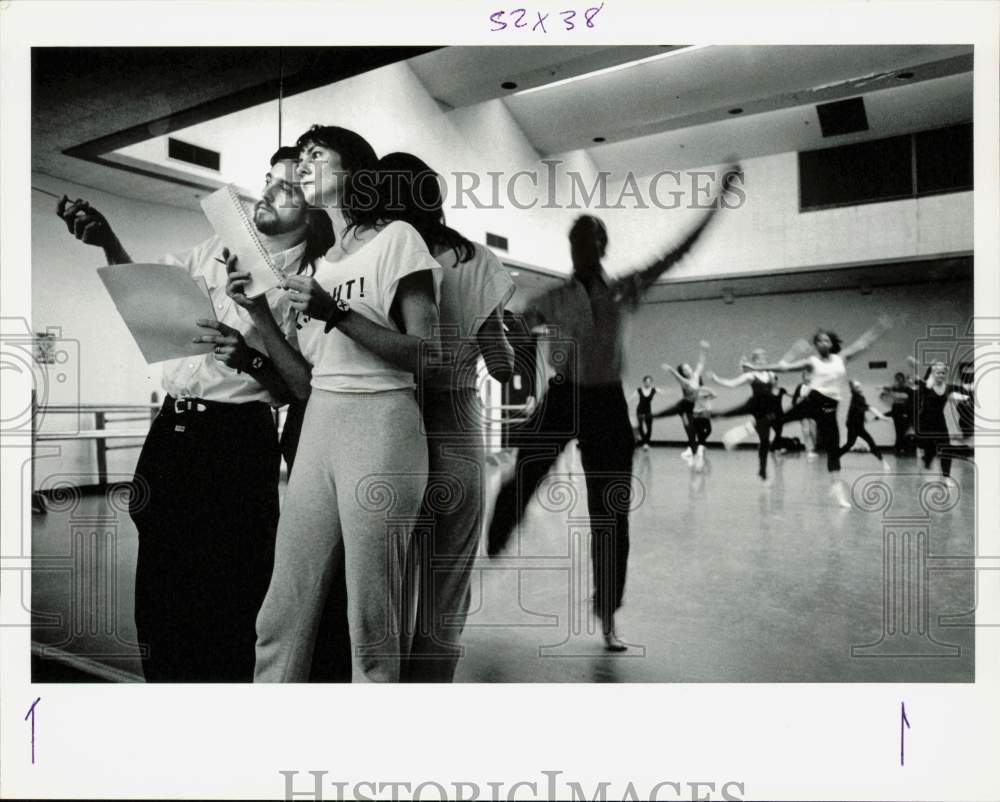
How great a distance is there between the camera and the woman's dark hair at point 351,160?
6.75 ft

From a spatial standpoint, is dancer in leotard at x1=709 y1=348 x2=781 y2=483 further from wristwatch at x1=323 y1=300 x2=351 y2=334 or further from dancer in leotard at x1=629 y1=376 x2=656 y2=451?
wristwatch at x1=323 y1=300 x2=351 y2=334

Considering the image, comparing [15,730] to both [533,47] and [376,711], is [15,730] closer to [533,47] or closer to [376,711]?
[376,711]

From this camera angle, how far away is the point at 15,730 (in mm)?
2098

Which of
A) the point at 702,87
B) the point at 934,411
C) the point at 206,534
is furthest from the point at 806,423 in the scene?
the point at 206,534

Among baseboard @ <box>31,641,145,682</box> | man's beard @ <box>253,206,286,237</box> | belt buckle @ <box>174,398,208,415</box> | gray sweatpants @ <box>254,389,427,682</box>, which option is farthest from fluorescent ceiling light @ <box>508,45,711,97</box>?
baseboard @ <box>31,641,145,682</box>

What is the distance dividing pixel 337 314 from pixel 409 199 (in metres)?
0.42

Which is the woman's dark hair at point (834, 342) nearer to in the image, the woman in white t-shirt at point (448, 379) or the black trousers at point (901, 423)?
the black trousers at point (901, 423)

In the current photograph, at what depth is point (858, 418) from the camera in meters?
2.07

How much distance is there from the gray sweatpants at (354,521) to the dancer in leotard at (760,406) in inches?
38.7

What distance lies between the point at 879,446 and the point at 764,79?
119cm

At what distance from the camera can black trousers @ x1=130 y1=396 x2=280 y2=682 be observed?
2.08m

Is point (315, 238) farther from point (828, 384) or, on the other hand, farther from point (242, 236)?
point (828, 384)

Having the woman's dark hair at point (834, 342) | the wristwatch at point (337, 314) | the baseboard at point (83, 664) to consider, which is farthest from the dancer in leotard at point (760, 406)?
the baseboard at point (83, 664)

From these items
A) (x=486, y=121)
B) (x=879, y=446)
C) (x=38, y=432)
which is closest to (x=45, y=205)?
(x=38, y=432)
